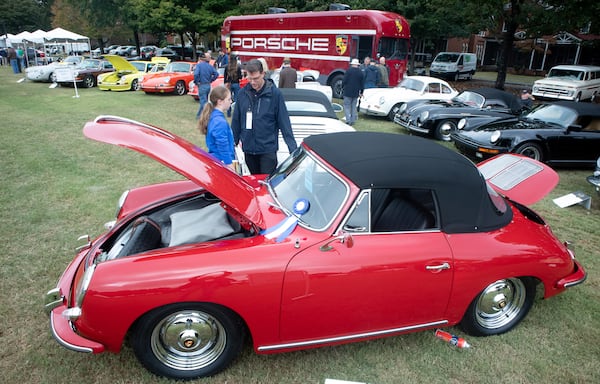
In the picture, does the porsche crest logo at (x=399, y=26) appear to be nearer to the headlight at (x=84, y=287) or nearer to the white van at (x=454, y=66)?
the white van at (x=454, y=66)

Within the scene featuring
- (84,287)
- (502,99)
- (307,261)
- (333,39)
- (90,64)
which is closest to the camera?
(84,287)

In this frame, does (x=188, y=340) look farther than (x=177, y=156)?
No

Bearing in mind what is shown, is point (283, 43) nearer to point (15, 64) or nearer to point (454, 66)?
point (454, 66)

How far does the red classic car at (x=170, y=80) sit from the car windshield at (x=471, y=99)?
35.4 feet

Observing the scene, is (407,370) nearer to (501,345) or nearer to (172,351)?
(501,345)

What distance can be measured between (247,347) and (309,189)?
129cm

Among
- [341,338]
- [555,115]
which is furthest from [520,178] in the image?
[555,115]

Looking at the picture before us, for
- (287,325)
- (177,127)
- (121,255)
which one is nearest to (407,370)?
(287,325)

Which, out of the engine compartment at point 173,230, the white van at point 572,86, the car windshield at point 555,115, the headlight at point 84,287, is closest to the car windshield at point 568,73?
the white van at point 572,86

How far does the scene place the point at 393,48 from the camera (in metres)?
16.1

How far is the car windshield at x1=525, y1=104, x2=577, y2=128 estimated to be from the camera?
8.08 m

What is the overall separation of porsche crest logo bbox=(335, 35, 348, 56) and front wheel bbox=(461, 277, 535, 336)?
14401mm

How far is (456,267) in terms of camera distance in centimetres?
284

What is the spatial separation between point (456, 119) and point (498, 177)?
6.22m
